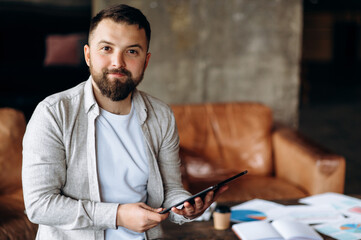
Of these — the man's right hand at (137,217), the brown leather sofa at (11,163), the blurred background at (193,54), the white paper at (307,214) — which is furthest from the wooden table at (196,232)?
the blurred background at (193,54)

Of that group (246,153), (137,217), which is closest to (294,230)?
(137,217)

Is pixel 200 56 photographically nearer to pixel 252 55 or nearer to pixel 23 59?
pixel 252 55

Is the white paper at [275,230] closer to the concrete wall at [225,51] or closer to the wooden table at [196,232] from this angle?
the wooden table at [196,232]

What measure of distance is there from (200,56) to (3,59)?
2.87 meters

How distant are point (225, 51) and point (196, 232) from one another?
2665 millimetres

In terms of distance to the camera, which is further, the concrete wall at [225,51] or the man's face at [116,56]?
the concrete wall at [225,51]

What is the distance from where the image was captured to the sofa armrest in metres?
2.85

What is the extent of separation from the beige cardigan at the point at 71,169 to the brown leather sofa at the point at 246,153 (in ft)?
4.34

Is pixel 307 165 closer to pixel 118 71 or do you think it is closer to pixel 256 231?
pixel 256 231

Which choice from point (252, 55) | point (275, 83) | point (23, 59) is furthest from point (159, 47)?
point (23, 59)

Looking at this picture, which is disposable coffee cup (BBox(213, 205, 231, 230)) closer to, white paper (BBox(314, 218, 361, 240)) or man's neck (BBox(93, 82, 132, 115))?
white paper (BBox(314, 218, 361, 240))

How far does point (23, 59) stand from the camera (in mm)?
5543

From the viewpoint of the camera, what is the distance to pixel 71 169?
4.87 ft

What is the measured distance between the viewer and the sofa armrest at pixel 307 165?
2848 millimetres
